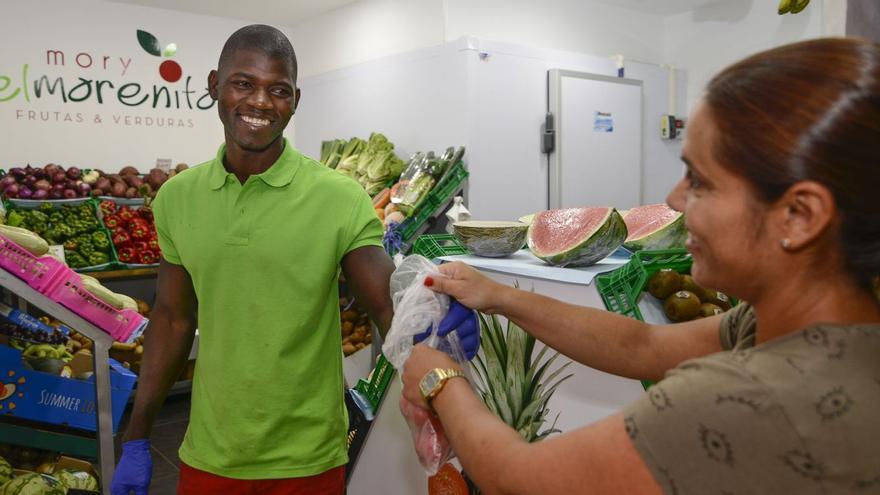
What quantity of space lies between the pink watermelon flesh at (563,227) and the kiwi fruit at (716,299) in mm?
406

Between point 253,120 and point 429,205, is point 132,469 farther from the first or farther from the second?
point 429,205

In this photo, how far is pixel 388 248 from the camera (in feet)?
15.0

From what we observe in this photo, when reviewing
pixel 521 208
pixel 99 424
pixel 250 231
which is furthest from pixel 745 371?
pixel 521 208

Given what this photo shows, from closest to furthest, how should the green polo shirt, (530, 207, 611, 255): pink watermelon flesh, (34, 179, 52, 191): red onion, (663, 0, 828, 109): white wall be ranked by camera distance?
the green polo shirt < (530, 207, 611, 255): pink watermelon flesh < (34, 179, 52, 191): red onion < (663, 0, 828, 109): white wall

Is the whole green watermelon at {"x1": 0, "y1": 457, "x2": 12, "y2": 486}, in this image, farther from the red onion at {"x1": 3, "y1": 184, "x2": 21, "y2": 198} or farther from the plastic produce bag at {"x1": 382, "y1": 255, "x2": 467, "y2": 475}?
the red onion at {"x1": 3, "y1": 184, "x2": 21, "y2": 198}

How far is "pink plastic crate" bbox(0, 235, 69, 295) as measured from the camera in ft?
8.00

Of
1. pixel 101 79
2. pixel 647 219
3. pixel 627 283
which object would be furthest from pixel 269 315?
pixel 101 79

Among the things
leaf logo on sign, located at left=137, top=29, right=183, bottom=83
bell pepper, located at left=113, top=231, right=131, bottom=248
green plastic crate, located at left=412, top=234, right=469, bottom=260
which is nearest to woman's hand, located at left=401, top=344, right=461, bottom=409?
green plastic crate, located at left=412, top=234, right=469, bottom=260

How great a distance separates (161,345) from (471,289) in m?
0.97

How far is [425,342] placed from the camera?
1.47 m

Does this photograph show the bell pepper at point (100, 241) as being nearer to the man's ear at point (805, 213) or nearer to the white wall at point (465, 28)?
the white wall at point (465, 28)

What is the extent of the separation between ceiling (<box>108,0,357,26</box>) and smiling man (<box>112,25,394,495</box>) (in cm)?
460

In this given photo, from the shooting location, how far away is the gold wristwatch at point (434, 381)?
1.20 meters

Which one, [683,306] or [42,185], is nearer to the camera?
[683,306]
